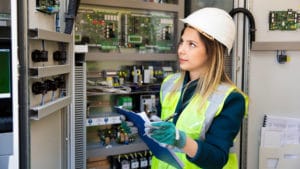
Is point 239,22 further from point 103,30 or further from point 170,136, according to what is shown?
point 170,136

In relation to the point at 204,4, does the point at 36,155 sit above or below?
below

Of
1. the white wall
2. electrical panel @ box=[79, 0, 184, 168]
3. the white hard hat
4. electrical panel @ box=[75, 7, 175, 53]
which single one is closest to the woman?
the white hard hat

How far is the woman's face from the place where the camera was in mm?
1459

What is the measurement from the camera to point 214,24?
4.75 feet

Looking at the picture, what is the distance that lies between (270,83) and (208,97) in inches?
63.9

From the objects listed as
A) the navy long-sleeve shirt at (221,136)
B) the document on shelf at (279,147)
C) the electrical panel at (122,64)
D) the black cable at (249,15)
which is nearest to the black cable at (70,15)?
the electrical panel at (122,64)

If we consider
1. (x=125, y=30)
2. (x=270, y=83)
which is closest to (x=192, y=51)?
(x=125, y=30)

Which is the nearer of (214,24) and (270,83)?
(214,24)

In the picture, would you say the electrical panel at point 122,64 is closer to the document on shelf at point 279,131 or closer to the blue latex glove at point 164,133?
the document on shelf at point 279,131

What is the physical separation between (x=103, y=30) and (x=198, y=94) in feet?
3.95

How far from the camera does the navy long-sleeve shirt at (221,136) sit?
4.15 feet

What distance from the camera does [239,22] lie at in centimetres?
275

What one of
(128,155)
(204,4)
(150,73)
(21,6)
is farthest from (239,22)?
(21,6)

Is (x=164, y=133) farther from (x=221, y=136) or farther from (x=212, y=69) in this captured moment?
(x=212, y=69)
